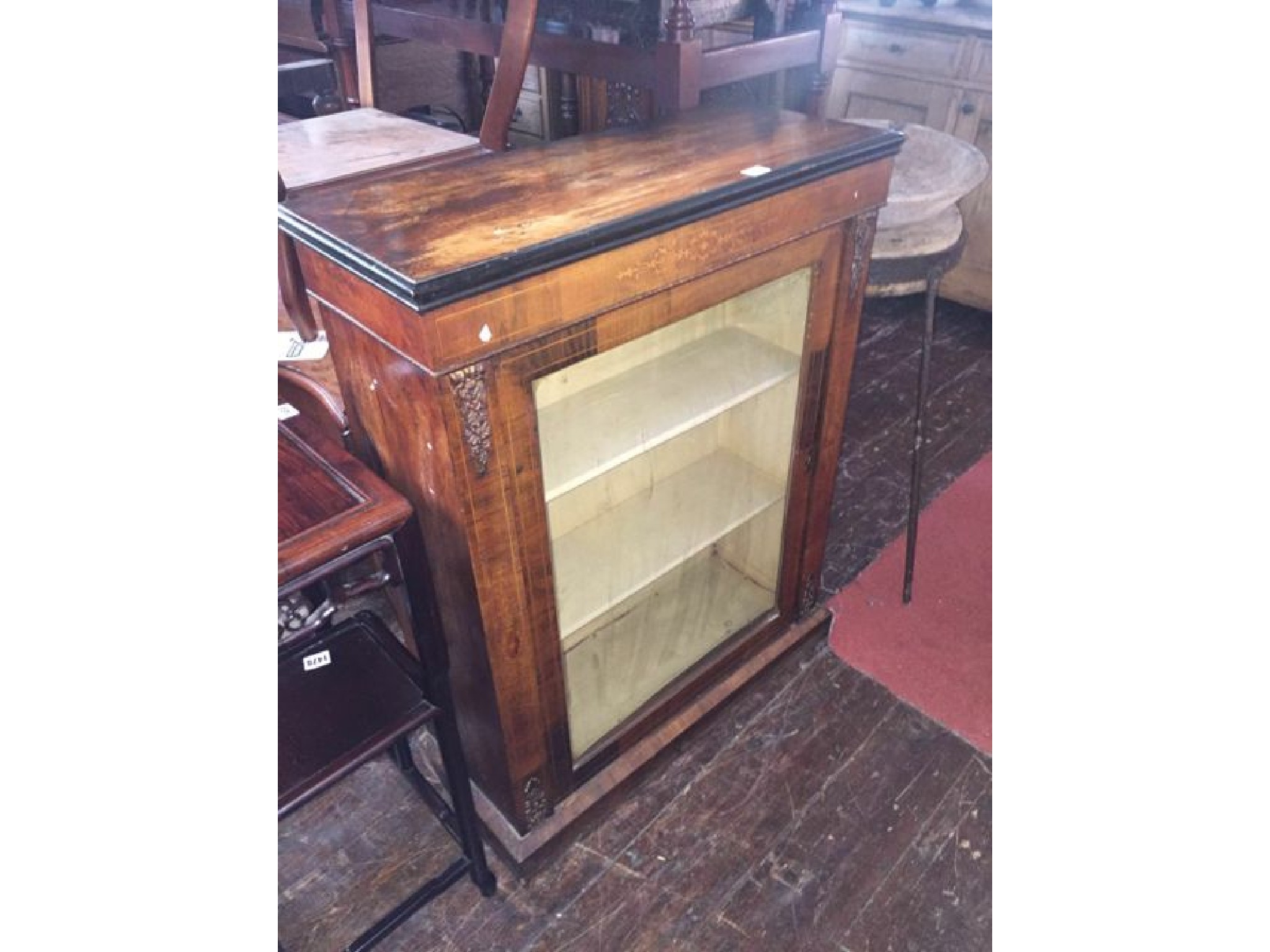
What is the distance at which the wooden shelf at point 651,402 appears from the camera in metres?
1.22

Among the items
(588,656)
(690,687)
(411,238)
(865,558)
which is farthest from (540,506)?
(865,558)

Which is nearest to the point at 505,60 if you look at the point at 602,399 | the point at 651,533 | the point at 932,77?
the point at 602,399

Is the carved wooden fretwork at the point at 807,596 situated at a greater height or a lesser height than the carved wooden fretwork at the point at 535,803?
greater

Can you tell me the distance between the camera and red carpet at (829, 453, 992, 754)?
5.96ft

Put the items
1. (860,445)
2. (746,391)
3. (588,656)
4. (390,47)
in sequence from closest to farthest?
(746,391) → (588,656) → (860,445) → (390,47)

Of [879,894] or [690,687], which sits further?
[690,687]

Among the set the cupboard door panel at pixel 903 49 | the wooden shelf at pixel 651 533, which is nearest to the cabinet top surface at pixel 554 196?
the wooden shelf at pixel 651 533

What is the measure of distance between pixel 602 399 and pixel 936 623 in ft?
3.66

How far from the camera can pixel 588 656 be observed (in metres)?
1.55

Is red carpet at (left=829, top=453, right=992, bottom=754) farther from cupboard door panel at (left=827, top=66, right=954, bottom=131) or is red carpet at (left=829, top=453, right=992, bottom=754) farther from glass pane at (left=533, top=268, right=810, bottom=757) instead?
cupboard door panel at (left=827, top=66, right=954, bottom=131)

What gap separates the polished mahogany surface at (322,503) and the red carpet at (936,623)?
1.23 meters

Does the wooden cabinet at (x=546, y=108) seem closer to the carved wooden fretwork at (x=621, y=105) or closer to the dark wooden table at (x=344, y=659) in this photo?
the carved wooden fretwork at (x=621, y=105)

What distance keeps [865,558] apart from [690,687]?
745 mm

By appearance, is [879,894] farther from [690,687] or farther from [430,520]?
[430,520]
